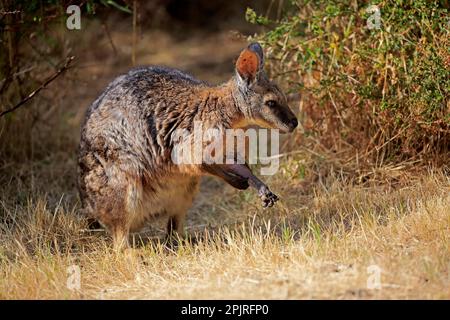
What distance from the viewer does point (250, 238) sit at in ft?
19.8

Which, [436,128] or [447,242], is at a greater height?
[436,128]

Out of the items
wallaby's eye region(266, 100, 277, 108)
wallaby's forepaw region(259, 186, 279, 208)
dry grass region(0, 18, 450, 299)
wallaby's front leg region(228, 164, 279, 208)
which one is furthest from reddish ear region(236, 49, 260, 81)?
dry grass region(0, 18, 450, 299)

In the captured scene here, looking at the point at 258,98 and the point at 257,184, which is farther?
the point at 258,98

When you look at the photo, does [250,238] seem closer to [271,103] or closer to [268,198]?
[268,198]

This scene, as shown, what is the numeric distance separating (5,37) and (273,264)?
13.5ft

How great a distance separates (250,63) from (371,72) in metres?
1.47

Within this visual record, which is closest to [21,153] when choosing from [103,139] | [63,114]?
[63,114]

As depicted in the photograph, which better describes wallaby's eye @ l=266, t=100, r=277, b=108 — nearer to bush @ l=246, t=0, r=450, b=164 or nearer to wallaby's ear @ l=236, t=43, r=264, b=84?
wallaby's ear @ l=236, t=43, r=264, b=84

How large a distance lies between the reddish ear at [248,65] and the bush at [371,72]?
96 centimetres

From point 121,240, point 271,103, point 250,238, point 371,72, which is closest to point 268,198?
point 250,238

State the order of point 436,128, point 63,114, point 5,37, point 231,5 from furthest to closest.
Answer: point 231,5, point 63,114, point 5,37, point 436,128

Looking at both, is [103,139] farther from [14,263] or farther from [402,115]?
[402,115]

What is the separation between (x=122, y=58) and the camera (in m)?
12.5

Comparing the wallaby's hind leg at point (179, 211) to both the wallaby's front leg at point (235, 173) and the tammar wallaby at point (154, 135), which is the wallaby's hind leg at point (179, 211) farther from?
the wallaby's front leg at point (235, 173)
